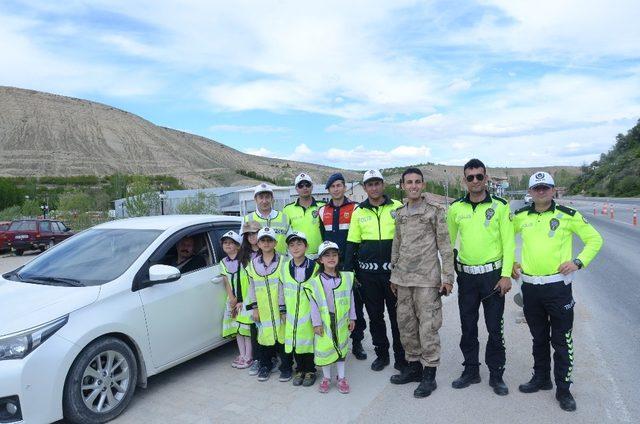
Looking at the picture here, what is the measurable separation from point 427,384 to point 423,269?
1.07 meters

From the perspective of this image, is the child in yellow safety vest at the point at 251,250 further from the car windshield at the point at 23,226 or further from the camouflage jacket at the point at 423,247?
the car windshield at the point at 23,226

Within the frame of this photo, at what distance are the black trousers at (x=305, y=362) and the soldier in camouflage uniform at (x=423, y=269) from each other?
101cm

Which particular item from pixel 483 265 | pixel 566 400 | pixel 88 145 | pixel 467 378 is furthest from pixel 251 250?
pixel 88 145

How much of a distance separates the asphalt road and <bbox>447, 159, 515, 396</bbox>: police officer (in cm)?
28

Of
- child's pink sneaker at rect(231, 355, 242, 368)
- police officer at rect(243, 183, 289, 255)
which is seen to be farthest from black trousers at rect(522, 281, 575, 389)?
child's pink sneaker at rect(231, 355, 242, 368)

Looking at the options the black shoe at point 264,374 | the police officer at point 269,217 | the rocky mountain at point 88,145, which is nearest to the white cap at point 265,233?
the police officer at point 269,217

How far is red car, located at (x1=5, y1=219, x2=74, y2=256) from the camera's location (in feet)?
69.4

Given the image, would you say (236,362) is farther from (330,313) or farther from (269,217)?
(269,217)

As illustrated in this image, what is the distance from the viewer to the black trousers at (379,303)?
4895mm

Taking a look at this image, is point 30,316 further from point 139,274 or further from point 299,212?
point 299,212

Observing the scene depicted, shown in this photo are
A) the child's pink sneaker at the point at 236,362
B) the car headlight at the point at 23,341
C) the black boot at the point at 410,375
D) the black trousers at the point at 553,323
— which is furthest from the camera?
the child's pink sneaker at the point at 236,362

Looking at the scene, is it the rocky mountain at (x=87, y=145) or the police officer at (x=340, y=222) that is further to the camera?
the rocky mountain at (x=87, y=145)

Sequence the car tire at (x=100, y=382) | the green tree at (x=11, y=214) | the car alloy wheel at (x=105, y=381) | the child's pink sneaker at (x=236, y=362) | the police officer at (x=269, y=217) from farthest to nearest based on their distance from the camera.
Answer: the green tree at (x=11, y=214) < the police officer at (x=269, y=217) < the child's pink sneaker at (x=236, y=362) < the car alloy wheel at (x=105, y=381) < the car tire at (x=100, y=382)

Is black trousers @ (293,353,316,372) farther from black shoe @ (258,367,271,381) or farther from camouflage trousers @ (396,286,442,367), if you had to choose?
camouflage trousers @ (396,286,442,367)
